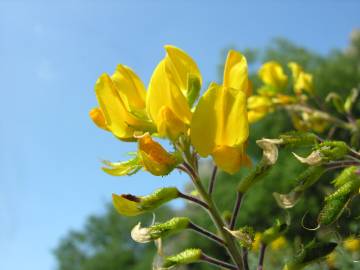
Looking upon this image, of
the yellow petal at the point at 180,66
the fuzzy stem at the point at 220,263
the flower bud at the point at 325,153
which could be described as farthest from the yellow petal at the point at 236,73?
the fuzzy stem at the point at 220,263

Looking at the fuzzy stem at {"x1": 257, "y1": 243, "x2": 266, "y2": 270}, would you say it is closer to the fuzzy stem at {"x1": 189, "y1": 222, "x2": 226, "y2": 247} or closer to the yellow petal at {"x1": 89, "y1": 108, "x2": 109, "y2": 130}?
the fuzzy stem at {"x1": 189, "y1": 222, "x2": 226, "y2": 247}

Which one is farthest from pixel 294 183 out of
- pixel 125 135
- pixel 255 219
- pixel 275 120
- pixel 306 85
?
pixel 275 120

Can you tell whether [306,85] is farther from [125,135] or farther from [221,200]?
[221,200]

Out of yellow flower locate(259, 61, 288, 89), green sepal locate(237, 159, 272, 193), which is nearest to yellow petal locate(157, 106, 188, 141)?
green sepal locate(237, 159, 272, 193)

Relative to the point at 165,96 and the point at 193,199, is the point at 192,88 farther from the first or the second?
the point at 193,199

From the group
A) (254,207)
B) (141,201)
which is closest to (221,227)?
(141,201)

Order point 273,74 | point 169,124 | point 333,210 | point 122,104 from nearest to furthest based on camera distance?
1. point 333,210
2. point 169,124
3. point 122,104
4. point 273,74
